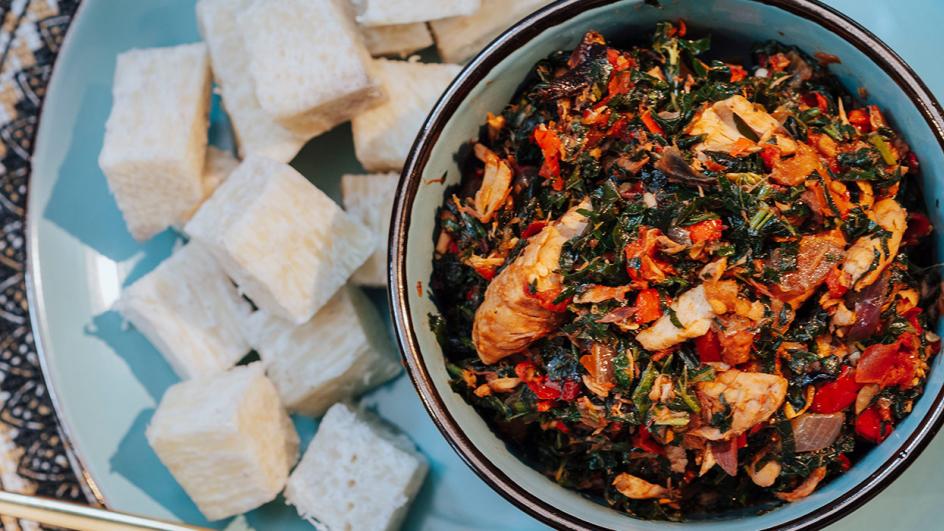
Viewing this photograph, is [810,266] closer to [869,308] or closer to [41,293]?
[869,308]

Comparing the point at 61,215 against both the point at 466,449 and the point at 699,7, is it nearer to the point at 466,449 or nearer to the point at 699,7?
the point at 466,449

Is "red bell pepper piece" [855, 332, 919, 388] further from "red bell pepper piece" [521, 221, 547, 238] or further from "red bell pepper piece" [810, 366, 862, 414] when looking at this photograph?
"red bell pepper piece" [521, 221, 547, 238]

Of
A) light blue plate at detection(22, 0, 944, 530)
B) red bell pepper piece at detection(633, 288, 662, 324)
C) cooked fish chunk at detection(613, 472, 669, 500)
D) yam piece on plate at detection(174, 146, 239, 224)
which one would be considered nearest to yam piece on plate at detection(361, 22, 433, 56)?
light blue plate at detection(22, 0, 944, 530)

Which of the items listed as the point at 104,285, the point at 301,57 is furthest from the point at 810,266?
the point at 104,285

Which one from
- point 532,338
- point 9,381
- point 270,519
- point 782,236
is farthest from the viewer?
point 9,381

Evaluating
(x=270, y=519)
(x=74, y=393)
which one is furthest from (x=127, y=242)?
(x=270, y=519)

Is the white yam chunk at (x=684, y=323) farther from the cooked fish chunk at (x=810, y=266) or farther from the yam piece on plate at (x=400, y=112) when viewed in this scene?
the yam piece on plate at (x=400, y=112)

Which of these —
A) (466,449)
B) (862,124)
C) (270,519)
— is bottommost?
(270,519)
